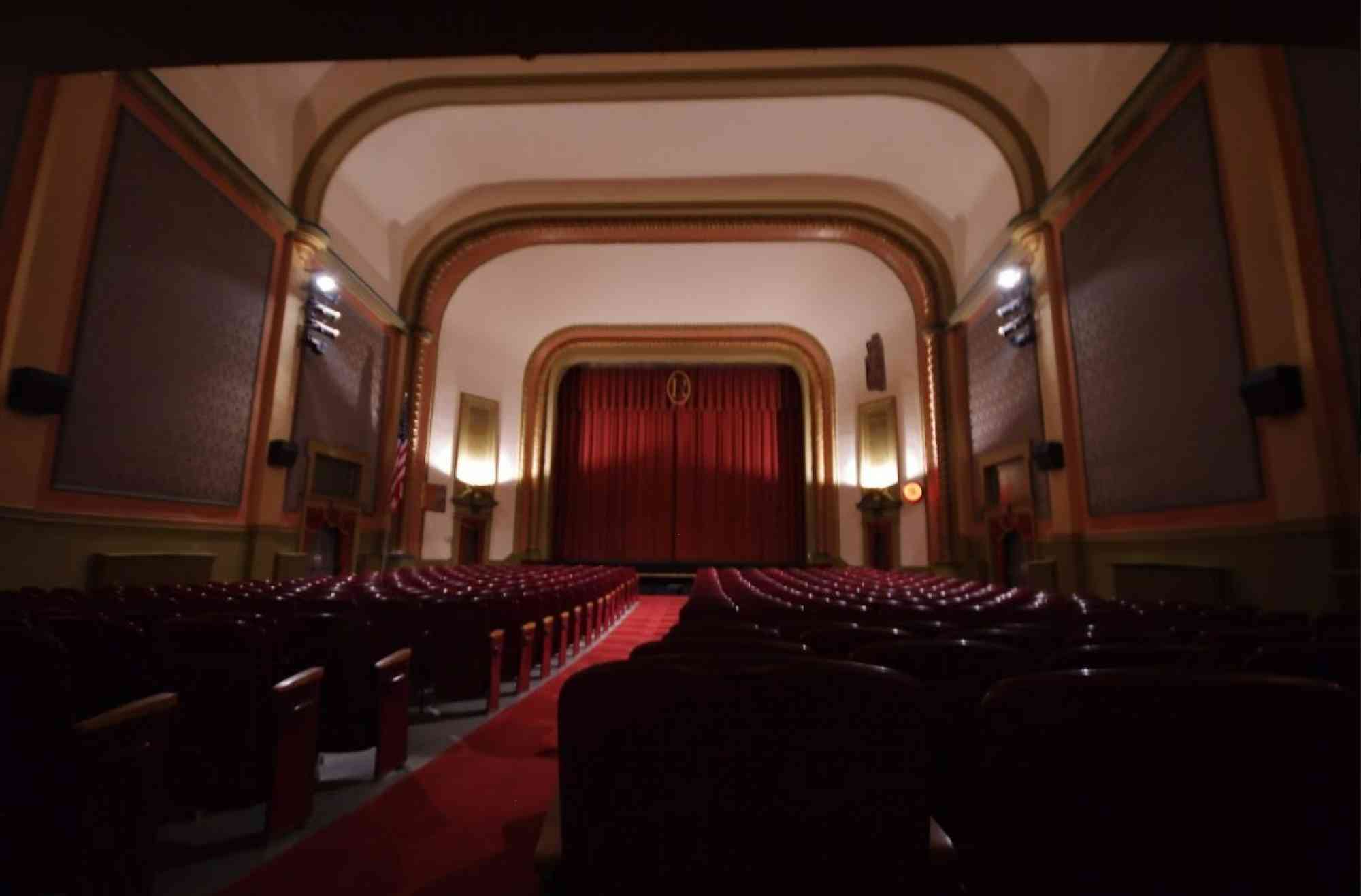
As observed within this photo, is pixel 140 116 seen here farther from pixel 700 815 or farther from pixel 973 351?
pixel 973 351

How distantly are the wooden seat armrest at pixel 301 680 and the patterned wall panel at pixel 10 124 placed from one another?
16.3 ft

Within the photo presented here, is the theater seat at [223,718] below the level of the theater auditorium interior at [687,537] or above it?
below

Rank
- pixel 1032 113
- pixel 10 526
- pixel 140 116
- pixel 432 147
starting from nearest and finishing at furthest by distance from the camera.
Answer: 1. pixel 10 526
2. pixel 140 116
3. pixel 1032 113
4. pixel 432 147

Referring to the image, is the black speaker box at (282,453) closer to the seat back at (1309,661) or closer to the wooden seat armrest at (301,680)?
the wooden seat armrest at (301,680)

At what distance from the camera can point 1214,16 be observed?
2.51 meters

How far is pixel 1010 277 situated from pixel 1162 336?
251cm

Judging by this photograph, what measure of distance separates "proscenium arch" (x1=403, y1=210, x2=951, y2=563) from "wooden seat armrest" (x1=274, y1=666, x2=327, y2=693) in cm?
907

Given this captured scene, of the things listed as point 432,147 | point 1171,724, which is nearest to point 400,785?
point 1171,724

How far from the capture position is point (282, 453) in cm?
727

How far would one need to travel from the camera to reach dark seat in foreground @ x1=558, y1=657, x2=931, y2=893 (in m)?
0.84

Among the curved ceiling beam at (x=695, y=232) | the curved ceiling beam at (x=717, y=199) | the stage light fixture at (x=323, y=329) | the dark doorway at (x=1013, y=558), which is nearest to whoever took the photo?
the stage light fixture at (x=323, y=329)

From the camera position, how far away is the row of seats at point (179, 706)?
1.28m

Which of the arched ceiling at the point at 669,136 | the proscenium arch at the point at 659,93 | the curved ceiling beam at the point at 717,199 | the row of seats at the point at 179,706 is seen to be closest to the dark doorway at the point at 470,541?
the curved ceiling beam at the point at 717,199

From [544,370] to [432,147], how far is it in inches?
243
